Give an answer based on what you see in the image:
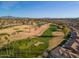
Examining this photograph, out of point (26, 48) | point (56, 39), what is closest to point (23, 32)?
point (26, 48)

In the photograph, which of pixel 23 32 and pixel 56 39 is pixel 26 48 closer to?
pixel 23 32

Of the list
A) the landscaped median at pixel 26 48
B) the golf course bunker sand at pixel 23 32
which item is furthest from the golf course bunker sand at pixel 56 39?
the golf course bunker sand at pixel 23 32

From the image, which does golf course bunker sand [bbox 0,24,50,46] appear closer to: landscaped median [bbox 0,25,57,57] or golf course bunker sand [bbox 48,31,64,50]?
landscaped median [bbox 0,25,57,57]

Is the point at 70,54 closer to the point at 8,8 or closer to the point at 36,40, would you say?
the point at 36,40

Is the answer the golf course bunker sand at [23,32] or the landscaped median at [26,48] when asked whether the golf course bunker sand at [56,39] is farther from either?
the golf course bunker sand at [23,32]

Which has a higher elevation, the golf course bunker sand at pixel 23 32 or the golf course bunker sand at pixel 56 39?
the golf course bunker sand at pixel 23 32
